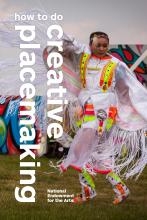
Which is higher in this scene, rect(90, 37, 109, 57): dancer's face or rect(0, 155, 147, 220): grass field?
rect(90, 37, 109, 57): dancer's face

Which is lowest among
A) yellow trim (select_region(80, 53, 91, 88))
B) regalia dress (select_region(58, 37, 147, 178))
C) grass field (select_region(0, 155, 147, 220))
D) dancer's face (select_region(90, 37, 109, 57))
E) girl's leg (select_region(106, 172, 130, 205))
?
grass field (select_region(0, 155, 147, 220))

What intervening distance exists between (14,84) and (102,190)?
2.27 metres

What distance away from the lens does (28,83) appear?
6812mm

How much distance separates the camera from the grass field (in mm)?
6172

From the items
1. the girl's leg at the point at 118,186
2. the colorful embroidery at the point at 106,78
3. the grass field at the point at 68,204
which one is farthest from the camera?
the girl's leg at the point at 118,186

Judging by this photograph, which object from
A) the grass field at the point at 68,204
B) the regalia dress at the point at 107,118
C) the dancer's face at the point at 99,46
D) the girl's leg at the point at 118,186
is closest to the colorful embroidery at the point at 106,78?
the regalia dress at the point at 107,118

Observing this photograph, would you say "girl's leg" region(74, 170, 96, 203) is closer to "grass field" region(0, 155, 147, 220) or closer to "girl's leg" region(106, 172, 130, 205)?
"grass field" region(0, 155, 147, 220)

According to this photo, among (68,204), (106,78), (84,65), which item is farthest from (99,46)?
(68,204)

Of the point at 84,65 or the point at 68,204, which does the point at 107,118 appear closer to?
the point at 84,65

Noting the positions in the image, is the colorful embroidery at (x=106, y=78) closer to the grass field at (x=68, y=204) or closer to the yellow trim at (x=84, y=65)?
the yellow trim at (x=84, y=65)

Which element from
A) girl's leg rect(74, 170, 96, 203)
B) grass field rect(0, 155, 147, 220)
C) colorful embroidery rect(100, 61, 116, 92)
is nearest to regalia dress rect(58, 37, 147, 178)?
colorful embroidery rect(100, 61, 116, 92)

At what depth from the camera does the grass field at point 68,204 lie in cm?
617

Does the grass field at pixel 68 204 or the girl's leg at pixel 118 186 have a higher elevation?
the girl's leg at pixel 118 186

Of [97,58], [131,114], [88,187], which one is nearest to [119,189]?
[88,187]
